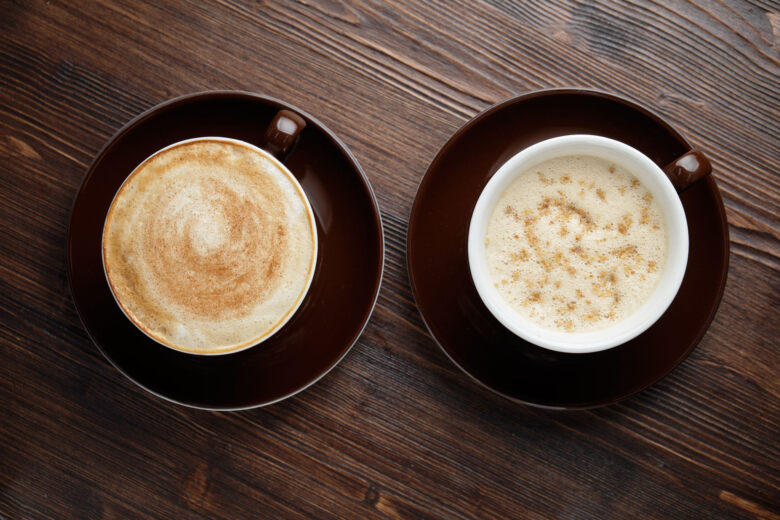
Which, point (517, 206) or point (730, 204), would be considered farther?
point (730, 204)

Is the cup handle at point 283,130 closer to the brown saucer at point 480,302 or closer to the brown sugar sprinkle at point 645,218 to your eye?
the brown saucer at point 480,302

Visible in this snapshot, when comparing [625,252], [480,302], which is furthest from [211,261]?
[625,252]

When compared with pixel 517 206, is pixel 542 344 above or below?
below

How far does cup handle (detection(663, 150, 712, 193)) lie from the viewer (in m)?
0.97

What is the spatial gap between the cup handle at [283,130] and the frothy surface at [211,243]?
4 cm

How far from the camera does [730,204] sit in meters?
1.21

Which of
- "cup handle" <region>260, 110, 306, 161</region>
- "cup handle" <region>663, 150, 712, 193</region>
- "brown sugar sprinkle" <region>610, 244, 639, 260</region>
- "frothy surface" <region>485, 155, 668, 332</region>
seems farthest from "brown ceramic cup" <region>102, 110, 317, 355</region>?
"cup handle" <region>663, 150, 712, 193</region>

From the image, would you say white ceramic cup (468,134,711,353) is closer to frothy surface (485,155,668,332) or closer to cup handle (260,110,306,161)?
frothy surface (485,155,668,332)

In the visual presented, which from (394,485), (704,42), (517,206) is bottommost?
(394,485)

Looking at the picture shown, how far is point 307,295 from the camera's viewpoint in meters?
1.12

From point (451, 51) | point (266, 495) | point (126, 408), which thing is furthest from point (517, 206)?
point (126, 408)

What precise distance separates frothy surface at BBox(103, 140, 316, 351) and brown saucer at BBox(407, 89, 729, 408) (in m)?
0.26

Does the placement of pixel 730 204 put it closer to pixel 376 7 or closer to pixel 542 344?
pixel 542 344

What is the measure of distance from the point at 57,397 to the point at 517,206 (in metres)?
1.15
